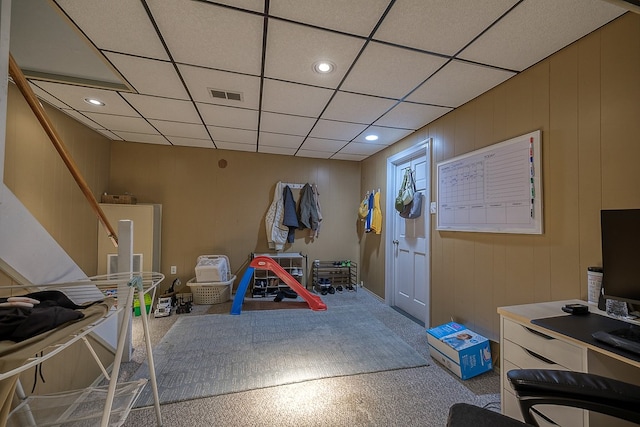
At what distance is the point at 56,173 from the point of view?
8.45 feet

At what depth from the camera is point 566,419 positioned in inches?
45.0

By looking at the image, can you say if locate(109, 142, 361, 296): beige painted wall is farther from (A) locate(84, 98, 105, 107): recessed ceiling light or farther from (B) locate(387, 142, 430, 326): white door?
(A) locate(84, 98, 105, 107): recessed ceiling light

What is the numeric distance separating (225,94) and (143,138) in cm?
216

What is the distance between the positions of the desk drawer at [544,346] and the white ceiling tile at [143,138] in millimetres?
4310

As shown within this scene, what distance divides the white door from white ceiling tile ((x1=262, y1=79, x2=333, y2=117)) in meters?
1.38

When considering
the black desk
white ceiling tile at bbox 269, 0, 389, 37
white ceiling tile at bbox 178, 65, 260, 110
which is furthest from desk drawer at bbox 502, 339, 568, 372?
white ceiling tile at bbox 178, 65, 260, 110

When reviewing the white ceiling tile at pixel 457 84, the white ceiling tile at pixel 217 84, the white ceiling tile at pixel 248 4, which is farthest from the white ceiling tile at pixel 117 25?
the white ceiling tile at pixel 457 84

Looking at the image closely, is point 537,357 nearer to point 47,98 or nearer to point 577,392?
point 577,392

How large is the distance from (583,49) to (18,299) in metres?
3.10

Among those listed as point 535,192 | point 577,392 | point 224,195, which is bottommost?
point 577,392

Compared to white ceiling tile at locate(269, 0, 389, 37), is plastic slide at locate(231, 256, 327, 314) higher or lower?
lower

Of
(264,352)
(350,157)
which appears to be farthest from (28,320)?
(350,157)

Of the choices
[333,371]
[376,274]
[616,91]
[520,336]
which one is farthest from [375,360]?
[616,91]

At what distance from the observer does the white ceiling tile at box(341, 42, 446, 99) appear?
1.66 meters
